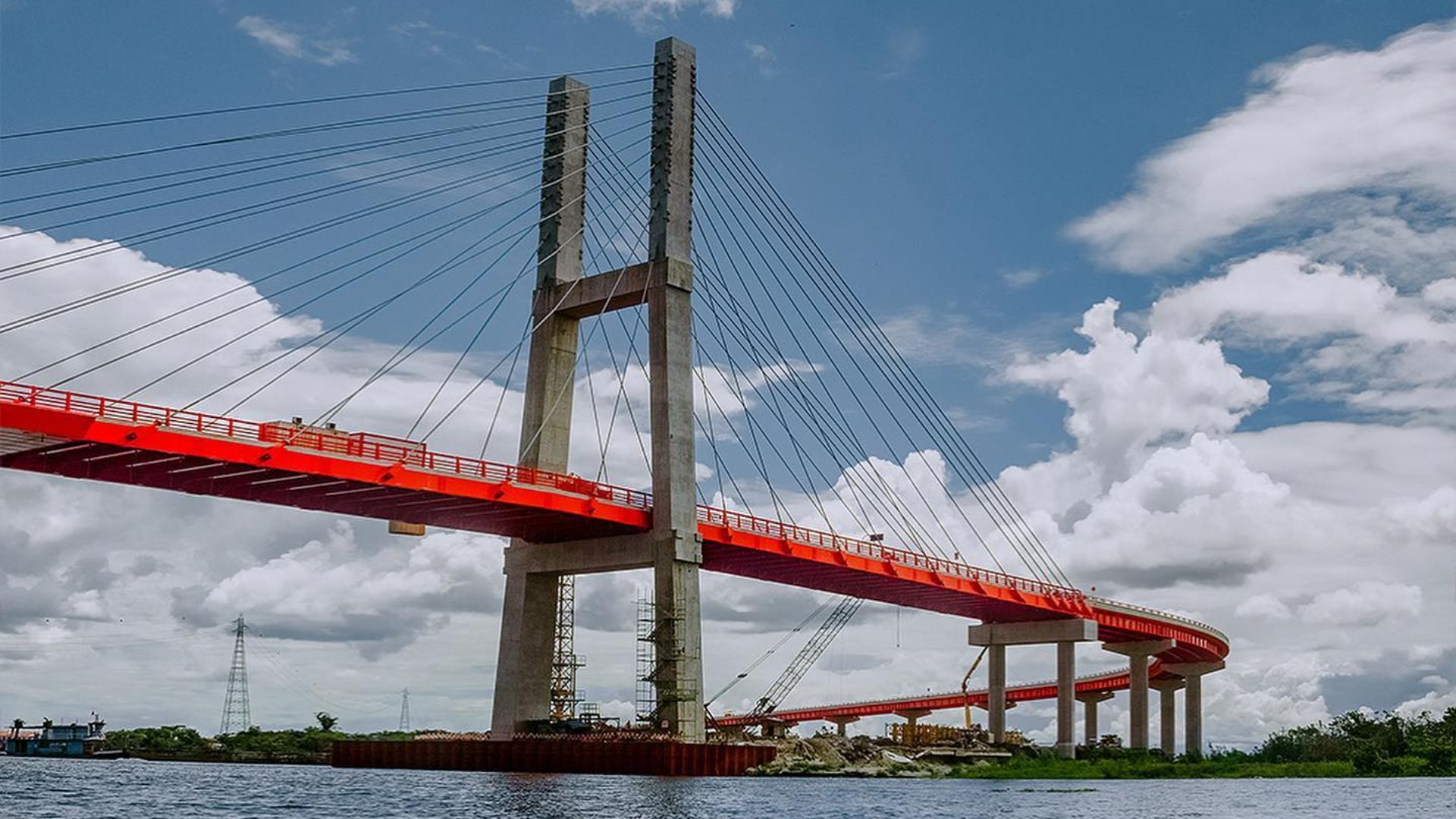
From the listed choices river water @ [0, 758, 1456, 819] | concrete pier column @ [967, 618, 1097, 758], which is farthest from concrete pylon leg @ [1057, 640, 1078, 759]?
river water @ [0, 758, 1456, 819]

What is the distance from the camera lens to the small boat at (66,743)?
126 metres

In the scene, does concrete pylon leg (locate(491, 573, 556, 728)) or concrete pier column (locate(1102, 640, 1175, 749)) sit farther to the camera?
concrete pier column (locate(1102, 640, 1175, 749))

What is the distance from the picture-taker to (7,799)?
47.3 m

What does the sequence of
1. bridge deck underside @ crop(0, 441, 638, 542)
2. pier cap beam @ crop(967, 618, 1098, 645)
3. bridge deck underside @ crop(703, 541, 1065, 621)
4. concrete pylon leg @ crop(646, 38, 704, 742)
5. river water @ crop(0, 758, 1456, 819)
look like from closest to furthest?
1. river water @ crop(0, 758, 1456, 819)
2. bridge deck underside @ crop(0, 441, 638, 542)
3. concrete pylon leg @ crop(646, 38, 704, 742)
4. bridge deck underside @ crop(703, 541, 1065, 621)
5. pier cap beam @ crop(967, 618, 1098, 645)

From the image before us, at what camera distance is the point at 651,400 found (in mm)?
69875

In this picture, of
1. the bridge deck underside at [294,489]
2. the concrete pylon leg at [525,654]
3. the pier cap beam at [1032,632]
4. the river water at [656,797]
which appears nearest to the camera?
the river water at [656,797]

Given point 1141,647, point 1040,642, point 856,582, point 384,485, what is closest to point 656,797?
point 384,485

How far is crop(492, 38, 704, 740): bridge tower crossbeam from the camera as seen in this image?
225 feet

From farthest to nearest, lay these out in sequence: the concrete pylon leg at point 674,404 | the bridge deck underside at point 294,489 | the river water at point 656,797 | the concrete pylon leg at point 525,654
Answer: the concrete pylon leg at point 525,654
the concrete pylon leg at point 674,404
the bridge deck underside at point 294,489
the river water at point 656,797

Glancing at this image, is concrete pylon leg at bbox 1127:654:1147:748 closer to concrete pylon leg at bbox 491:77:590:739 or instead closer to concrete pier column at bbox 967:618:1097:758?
concrete pier column at bbox 967:618:1097:758

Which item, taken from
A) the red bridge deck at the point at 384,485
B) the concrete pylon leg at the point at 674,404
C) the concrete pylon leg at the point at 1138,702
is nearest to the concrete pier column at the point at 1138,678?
the concrete pylon leg at the point at 1138,702

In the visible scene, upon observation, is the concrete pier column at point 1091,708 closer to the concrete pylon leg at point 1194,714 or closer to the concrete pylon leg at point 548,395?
the concrete pylon leg at point 1194,714

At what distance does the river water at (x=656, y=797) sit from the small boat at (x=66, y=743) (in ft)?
182

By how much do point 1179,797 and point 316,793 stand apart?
102ft
